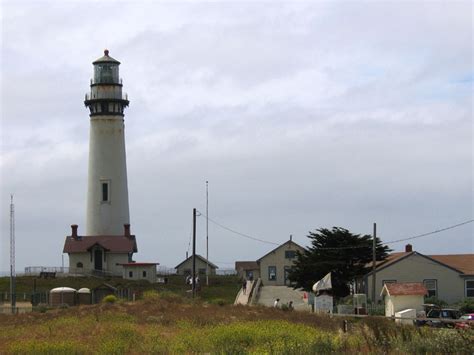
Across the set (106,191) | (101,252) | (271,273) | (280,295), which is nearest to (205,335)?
(280,295)

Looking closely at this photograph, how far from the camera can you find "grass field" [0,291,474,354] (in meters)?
17.8

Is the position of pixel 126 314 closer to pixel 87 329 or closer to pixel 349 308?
pixel 87 329

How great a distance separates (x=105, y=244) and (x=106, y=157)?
23.8 feet

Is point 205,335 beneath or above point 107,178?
beneath

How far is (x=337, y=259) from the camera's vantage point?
50.9 meters

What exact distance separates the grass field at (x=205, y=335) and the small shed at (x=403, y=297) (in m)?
5.68

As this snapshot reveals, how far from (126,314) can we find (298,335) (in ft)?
43.5

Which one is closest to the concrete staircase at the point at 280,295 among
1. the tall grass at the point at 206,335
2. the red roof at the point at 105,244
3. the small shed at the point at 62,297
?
the small shed at the point at 62,297

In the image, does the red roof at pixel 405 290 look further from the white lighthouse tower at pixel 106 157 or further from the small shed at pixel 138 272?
the white lighthouse tower at pixel 106 157

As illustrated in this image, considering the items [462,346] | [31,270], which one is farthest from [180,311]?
[31,270]

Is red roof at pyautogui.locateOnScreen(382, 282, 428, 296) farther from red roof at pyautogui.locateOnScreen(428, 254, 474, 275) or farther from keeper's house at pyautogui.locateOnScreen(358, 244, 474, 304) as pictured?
red roof at pyautogui.locateOnScreen(428, 254, 474, 275)

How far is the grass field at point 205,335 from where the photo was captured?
17.8m

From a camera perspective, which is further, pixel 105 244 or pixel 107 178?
pixel 107 178

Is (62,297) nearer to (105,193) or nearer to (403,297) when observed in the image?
(105,193)
